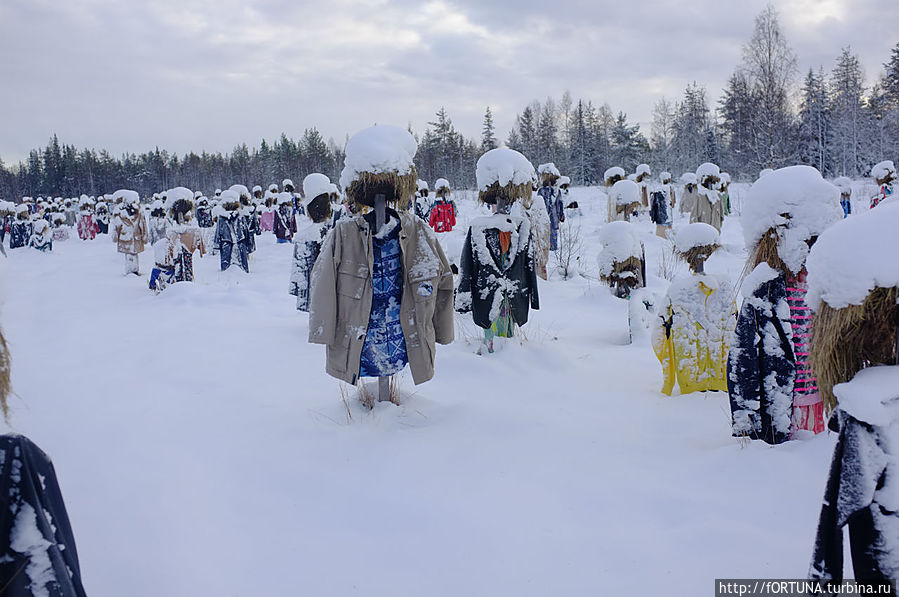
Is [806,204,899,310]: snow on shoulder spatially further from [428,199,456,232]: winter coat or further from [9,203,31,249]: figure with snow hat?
[9,203,31,249]: figure with snow hat

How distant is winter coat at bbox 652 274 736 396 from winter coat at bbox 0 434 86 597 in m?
4.06

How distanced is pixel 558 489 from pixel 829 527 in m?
1.58

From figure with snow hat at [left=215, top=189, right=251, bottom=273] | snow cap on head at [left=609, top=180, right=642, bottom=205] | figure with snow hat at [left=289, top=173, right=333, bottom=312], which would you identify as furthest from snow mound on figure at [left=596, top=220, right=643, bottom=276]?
figure with snow hat at [left=215, top=189, right=251, bottom=273]

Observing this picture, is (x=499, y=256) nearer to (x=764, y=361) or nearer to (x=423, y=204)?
(x=764, y=361)

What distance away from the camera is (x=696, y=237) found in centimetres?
439

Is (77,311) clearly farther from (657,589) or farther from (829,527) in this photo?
(829,527)

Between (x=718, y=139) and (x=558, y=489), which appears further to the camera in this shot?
(x=718, y=139)

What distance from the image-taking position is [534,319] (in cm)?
789

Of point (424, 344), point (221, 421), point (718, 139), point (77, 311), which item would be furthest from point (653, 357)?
point (718, 139)

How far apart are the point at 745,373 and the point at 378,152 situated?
2654 mm

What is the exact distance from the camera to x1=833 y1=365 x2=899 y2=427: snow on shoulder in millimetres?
1590

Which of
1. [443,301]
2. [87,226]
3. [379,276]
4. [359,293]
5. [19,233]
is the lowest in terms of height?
[443,301]

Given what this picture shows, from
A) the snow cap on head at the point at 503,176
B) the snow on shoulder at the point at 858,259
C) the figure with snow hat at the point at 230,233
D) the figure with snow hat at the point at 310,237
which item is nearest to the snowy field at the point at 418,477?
the figure with snow hat at the point at 310,237

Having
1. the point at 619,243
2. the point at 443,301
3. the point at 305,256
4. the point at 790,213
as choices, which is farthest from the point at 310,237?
the point at 790,213
